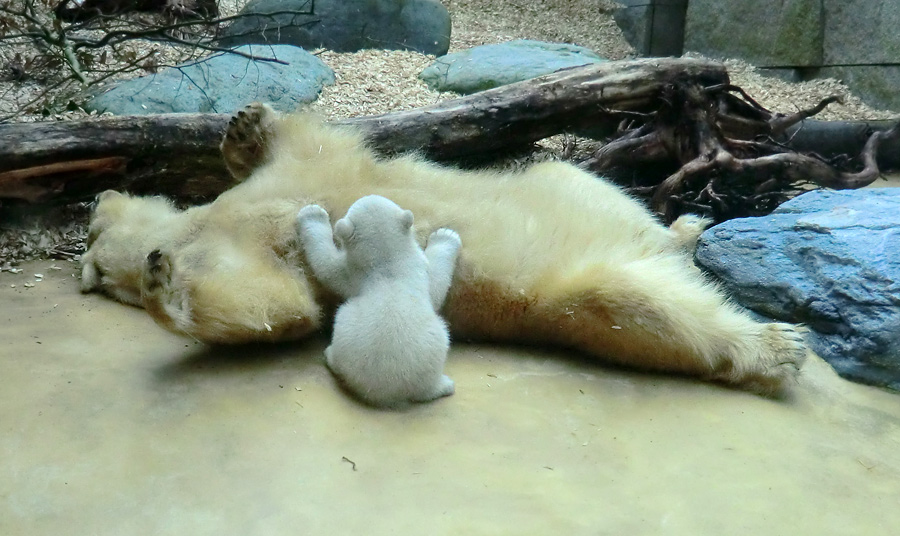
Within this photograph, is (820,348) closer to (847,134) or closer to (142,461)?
(142,461)

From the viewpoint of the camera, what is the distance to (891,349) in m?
2.84

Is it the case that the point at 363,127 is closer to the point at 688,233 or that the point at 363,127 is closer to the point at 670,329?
the point at 688,233

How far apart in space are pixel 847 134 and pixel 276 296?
497 cm

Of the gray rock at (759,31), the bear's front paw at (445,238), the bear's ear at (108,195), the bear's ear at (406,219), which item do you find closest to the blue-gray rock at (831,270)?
the bear's front paw at (445,238)

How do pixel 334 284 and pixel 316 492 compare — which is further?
pixel 334 284

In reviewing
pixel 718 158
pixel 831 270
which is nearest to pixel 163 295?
pixel 831 270

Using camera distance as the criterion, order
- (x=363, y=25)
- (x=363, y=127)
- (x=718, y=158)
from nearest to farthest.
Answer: (x=363, y=127) < (x=718, y=158) < (x=363, y=25)

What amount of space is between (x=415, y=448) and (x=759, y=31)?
800 centimetres

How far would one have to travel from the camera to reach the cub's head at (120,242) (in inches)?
129

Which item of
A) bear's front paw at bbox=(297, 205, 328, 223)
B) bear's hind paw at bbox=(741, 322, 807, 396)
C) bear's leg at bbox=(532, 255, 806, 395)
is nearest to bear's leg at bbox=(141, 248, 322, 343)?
bear's front paw at bbox=(297, 205, 328, 223)

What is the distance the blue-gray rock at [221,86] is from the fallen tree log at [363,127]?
1.35 m

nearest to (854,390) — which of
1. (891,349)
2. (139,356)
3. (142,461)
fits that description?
(891,349)

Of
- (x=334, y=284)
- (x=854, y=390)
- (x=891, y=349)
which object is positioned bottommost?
(x=854, y=390)

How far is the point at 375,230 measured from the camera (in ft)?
8.89
